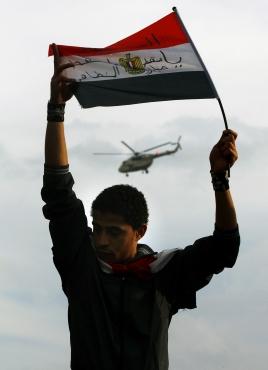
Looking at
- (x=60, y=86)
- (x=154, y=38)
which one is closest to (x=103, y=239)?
(x=60, y=86)

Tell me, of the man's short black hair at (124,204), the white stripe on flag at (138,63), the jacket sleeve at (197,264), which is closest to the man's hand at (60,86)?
the man's short black hair at (124,204)

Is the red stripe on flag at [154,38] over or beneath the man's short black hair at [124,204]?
over

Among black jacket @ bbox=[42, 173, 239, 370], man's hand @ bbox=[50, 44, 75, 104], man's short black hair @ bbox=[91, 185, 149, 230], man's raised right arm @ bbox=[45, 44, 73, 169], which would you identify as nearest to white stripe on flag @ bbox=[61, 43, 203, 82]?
man's hand @ bbox=[50, 44, 75, 104]

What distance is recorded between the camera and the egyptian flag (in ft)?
18.6

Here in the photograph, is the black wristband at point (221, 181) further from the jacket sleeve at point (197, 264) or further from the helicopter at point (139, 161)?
the helicopter at point (139, 161)

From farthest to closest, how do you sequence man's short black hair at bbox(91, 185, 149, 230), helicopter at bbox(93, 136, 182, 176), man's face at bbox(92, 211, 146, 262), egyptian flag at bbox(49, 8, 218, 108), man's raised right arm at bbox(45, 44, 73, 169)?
1. helicopter at bbox(93, 136, 182, 176)
2. egyptian flag at bbox(49, 8, 218, 108)
3. man's short black hair at bbox(91, 185, 149, 230)
4. man's face at bbox(92, 211, 146, 262)
5. man's raised right arm at bbox(45, 44, 73, 169)

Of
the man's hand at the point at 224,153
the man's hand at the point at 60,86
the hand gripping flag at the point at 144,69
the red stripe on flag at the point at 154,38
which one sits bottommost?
the man's hand at the point at 224,153

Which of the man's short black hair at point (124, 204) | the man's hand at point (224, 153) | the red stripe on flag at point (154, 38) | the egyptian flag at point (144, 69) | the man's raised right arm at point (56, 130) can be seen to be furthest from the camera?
the red stripe on flag at point (154, 38)

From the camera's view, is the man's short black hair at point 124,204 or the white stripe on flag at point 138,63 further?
the white stripe on flag at point 138,63

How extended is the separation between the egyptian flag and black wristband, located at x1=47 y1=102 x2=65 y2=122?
0.96 meters

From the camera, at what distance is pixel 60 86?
180 inches

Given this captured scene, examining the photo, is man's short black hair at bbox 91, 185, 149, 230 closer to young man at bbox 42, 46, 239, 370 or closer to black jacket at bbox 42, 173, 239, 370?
young man at bbox 42, 46, 239, 370

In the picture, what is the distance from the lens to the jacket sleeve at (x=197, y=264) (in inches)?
172

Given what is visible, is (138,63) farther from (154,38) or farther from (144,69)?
(154,38)
